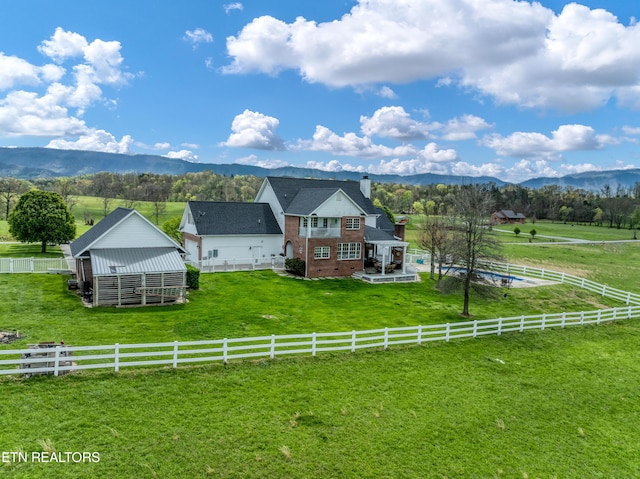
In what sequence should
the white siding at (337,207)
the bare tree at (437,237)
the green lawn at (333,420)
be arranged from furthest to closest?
1. the white siding at (337,207)
2. the bare tree at (437,237)
3. the green lawn at (333,420)

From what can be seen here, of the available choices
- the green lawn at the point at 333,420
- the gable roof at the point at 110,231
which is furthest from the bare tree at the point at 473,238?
the gable roof at the point at 110,231

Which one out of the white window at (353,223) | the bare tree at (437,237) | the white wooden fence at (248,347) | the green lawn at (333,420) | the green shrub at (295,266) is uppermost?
the white window at (353,223)

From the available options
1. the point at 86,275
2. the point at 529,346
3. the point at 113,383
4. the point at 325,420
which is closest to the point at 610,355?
the point at 529,346

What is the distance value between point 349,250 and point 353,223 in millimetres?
2327

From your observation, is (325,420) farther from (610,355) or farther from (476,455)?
(610,355)

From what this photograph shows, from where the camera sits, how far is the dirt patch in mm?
15495

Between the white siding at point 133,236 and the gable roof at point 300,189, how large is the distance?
12426mm

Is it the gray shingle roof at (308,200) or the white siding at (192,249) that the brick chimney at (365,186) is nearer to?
the gray shingle roof at (308,200)

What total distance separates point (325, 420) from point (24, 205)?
116 ft

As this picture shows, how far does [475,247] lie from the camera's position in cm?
2334

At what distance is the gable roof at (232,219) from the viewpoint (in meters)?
34.8

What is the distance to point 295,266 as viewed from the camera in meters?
33.2

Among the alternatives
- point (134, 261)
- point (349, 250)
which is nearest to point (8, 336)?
point (134, 261)

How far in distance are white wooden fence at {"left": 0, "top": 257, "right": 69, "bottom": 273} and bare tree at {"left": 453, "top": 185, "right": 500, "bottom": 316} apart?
27258 mm
